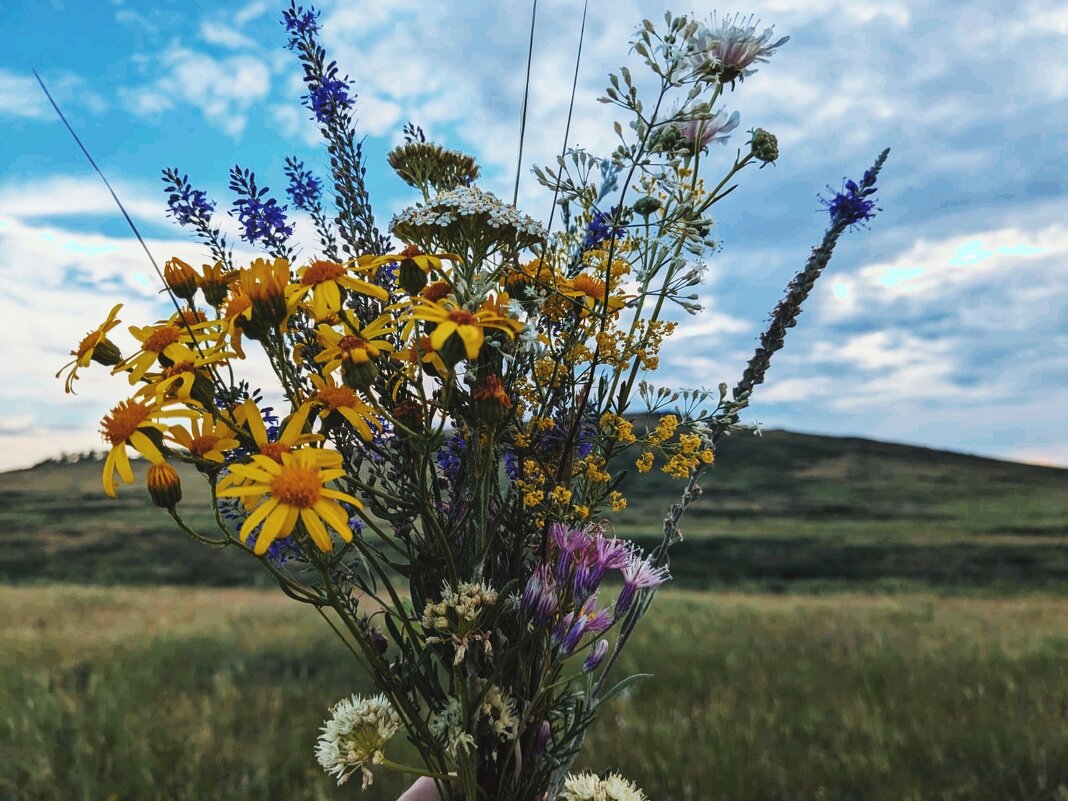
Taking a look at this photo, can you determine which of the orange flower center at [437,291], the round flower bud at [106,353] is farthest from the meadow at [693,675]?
the round flower bud at [106,353]

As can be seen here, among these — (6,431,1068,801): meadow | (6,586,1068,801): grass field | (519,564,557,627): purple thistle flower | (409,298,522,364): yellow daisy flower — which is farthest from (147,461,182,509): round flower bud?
(6,586,1068,801): grass field

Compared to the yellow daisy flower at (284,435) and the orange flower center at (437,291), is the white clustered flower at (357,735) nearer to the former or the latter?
the yellow daisy flower at (284,435)

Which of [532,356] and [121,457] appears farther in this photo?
[532,356]

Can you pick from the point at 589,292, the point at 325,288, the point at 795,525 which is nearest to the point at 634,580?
the point at 589,292

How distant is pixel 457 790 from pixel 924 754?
10.9 feet

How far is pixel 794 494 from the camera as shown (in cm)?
1577

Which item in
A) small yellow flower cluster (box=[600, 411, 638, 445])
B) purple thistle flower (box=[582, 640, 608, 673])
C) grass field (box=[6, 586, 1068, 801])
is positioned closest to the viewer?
small yellow flower cluster (box=[600, 411, 638, 445])

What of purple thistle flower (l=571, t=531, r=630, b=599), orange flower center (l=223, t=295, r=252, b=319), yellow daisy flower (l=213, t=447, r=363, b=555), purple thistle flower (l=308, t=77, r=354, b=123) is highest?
purple thistle flower (l=308, t=77, r=354, b=123)

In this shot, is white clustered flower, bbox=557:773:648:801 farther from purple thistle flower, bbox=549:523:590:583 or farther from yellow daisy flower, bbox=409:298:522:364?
yellow daisy flower, bbox=409:298:522:364

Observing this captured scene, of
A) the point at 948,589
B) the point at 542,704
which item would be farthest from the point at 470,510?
the point at 948,589

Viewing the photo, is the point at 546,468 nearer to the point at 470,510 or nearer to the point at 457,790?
the point at 470,510

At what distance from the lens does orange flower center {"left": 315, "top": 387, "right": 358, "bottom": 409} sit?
1.17m

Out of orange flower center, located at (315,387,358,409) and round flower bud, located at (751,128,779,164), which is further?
round flower bud, located at (751,128,779,164)

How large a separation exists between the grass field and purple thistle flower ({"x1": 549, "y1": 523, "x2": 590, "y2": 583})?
8.37ft
